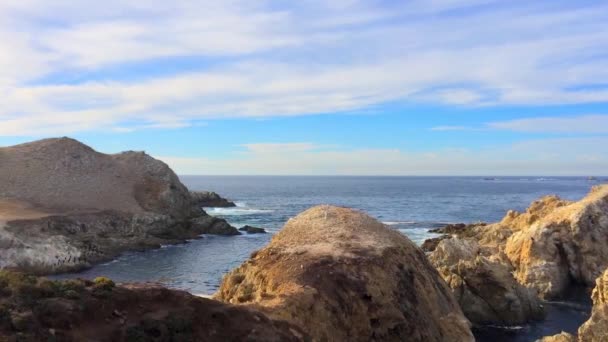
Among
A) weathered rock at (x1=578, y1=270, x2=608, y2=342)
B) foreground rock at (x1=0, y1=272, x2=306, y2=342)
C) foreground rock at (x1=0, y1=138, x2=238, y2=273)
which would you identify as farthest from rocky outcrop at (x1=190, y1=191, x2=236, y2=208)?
foreground rock at (x1=0, y1=272, x2=306, y2=342)

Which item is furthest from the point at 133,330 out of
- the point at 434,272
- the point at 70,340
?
the point at 434,272

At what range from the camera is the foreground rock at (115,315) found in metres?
16.7

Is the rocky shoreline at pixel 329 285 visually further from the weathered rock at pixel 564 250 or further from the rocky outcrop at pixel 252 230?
the rocky outcrop at pixel 252 230

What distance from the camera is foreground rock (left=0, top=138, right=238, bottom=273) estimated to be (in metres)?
57.8

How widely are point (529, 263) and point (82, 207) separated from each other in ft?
205

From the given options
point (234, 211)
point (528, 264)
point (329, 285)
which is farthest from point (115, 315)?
point (234, 211)

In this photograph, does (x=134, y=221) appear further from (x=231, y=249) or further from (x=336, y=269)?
(x=336, y=269)

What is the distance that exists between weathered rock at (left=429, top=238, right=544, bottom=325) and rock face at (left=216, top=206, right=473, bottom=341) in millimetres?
7188

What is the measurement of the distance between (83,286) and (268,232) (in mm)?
69898

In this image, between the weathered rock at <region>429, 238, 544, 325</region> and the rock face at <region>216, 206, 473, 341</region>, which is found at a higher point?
the rock face at <region>216, 206, 473, 341</region>

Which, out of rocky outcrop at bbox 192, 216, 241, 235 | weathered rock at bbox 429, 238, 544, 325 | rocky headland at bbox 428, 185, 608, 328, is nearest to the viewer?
weathered rock at bbox 429, 238, 544, 325

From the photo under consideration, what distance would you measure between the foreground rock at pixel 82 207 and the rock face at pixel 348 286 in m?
35.4

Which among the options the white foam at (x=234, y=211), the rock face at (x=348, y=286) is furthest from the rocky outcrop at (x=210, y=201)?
the rock face at (x=348, y=286)

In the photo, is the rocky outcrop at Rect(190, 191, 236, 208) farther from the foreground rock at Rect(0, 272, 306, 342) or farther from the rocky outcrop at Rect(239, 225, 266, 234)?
the foreground rock at Rect(0, 272, 306, 342)
